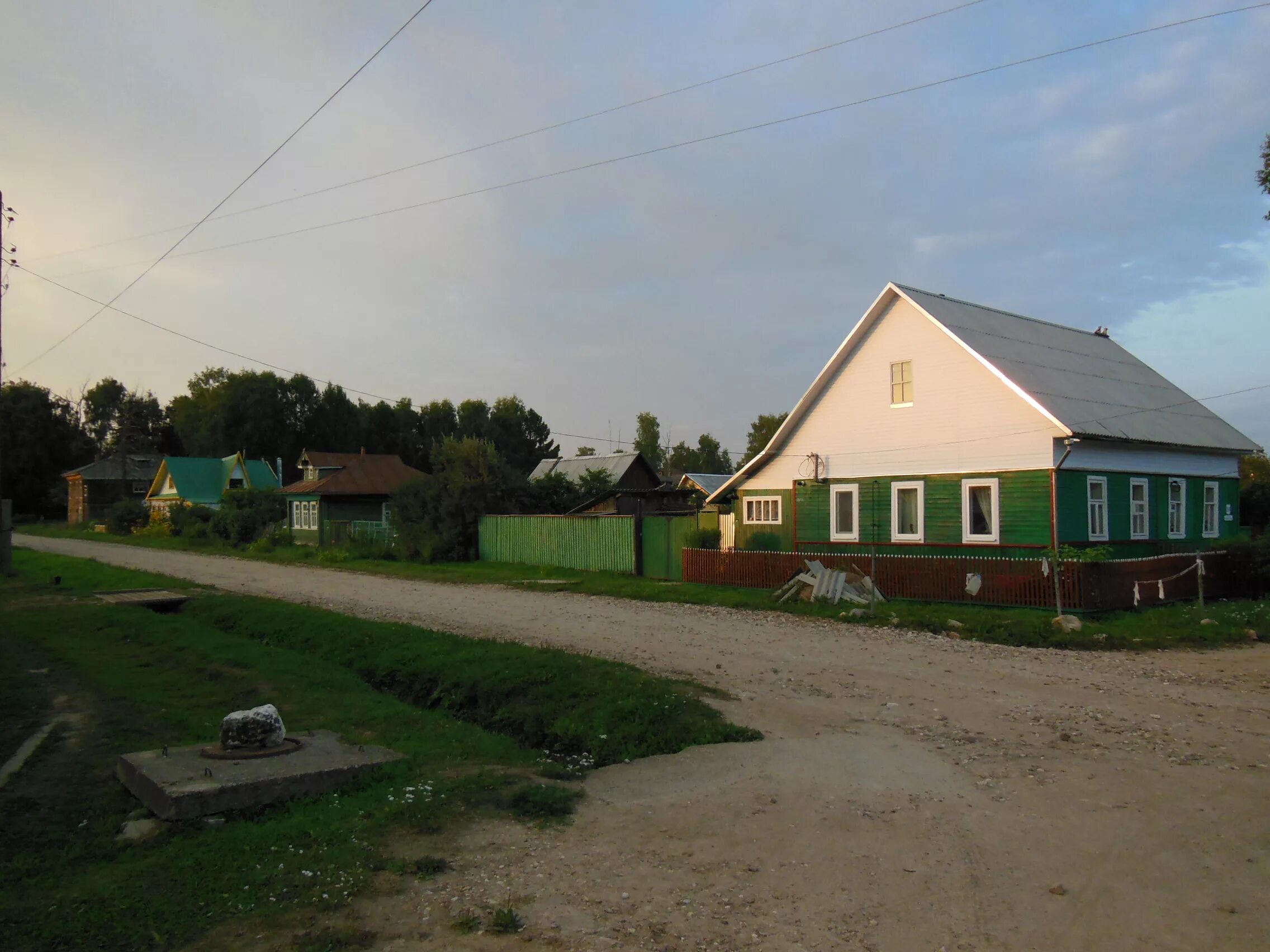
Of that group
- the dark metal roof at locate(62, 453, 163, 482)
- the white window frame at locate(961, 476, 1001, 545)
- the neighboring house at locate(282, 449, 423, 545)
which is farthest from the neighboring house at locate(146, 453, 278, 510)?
the white window frame at locate(961, 476, 1001, 545)

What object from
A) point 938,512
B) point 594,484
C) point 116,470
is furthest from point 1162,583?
point 116,470

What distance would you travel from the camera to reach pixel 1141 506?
2312cm

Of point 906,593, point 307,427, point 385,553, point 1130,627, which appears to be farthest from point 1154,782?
point 307,427

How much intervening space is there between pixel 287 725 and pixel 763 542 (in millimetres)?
19981

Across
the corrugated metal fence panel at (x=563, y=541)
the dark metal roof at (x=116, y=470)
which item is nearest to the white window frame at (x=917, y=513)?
the corrugated metal fence panel at (x=563, y=541)

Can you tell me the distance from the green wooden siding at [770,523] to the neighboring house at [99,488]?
6518 cm

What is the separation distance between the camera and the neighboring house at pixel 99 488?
78.3m

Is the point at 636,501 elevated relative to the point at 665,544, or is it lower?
elevated

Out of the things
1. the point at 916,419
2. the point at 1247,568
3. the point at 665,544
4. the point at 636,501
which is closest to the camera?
the point at 1247,568

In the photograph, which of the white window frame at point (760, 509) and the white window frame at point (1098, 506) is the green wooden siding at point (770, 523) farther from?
the white window frame at point (1098, 506)

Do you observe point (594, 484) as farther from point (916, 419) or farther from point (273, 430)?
point (273, 430)

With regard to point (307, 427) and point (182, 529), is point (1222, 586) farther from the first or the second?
point (307, 427)

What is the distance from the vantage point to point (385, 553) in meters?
37.6

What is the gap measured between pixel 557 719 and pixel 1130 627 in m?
11.4
